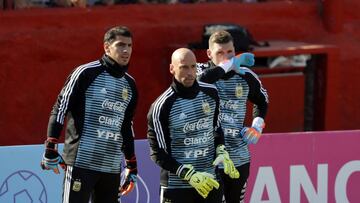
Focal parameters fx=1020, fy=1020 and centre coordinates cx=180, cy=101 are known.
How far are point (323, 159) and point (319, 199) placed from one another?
0.42 m

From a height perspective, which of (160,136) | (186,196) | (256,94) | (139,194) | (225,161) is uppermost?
(256,94)

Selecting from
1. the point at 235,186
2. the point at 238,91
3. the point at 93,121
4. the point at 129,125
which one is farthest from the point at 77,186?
the point at 238,91

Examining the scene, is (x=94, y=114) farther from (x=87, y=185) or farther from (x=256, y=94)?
(x=256, y=94)

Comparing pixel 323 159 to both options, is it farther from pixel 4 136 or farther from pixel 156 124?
pixel 4 136

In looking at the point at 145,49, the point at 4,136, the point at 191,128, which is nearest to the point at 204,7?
the point at 145,49

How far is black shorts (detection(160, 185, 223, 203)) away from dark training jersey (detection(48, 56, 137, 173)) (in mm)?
599

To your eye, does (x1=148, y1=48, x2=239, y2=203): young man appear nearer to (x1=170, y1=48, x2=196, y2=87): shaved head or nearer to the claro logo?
(x1=170, y1=48, x2=196, y2=87): shaved head

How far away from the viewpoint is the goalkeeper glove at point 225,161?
8258 mm

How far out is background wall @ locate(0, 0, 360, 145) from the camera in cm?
1255

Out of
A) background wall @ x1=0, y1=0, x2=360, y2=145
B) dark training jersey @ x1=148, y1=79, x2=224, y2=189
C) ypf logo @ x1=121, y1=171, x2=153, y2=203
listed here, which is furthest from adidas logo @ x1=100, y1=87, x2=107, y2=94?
background wall @ x1=0, y1=0, x2=360, y2=145

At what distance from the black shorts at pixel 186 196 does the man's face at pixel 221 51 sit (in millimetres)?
1205

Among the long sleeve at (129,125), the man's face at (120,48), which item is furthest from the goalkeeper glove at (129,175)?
the man's face at (120,48)

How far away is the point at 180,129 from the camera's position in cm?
812

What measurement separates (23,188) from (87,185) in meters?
1.51
